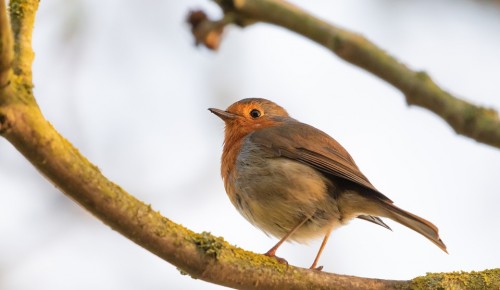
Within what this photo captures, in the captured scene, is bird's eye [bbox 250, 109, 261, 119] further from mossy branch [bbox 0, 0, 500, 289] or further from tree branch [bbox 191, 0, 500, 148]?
mossy branch [bbox 0, 0, 500, 289]

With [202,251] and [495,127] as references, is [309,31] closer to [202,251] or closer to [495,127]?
[495,127]

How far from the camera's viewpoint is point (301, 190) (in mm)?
4465

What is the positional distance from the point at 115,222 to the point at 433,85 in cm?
213

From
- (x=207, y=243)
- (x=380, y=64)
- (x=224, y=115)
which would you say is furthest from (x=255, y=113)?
(x=207, y=243)

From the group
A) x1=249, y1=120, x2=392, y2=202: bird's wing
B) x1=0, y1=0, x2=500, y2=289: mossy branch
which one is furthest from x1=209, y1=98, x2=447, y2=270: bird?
x1=0, y1=0, x2=500, y2=289: mossy branch

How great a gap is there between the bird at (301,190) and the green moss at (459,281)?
0.61 meters

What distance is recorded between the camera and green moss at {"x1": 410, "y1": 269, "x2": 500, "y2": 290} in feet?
11.0

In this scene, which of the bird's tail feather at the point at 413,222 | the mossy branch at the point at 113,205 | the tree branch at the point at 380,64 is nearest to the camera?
the mossy branch at the point at 113,205

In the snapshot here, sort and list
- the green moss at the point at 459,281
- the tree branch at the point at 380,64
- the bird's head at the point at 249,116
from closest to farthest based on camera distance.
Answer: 1. the green moss at the point at 459,281
2. the tree branch at the point at 380,64
3. the bird's head at the point at 249,116

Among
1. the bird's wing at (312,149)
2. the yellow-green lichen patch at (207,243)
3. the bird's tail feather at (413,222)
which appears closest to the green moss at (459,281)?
the bird's tail feather at (413,222)

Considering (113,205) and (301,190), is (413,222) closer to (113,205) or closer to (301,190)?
(301,190)

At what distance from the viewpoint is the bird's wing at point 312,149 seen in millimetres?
4516

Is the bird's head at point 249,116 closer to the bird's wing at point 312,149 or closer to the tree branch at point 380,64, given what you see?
the bird's wing at point 312,149

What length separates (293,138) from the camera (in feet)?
16.5
